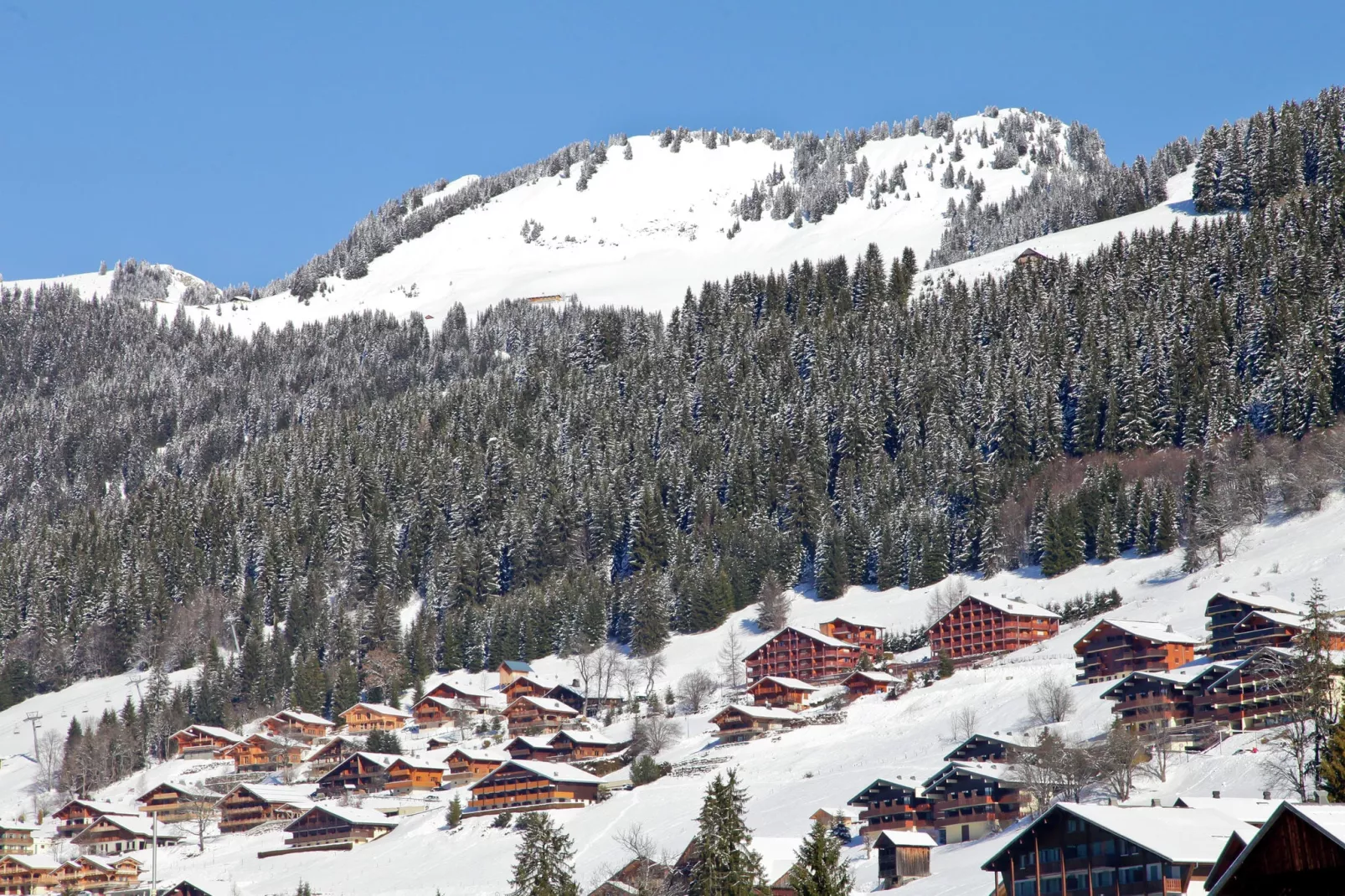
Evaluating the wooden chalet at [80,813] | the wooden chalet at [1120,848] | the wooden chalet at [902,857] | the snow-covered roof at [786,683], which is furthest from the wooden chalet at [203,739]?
the wooden chalet at [1120,848]

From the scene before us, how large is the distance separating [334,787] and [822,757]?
4018 centimetres

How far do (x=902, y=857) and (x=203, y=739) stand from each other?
8418 centimetres

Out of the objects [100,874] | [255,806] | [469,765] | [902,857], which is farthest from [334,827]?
[902,857]

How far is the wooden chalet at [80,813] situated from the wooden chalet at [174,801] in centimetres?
166

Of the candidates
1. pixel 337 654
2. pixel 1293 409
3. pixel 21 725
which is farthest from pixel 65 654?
pixel 1293 409

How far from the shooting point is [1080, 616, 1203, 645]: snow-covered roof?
10156cm

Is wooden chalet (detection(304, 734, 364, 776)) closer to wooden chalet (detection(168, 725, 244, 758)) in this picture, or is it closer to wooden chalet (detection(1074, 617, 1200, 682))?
wooden chalet (detection(168, 725, 244, 758))

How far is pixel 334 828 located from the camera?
109 metres

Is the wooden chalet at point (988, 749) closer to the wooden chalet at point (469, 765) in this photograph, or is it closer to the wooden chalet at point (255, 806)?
the wooden chalet at point (469, 765)

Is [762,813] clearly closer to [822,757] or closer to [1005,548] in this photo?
[822,757]

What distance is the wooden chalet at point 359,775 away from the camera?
121812mm

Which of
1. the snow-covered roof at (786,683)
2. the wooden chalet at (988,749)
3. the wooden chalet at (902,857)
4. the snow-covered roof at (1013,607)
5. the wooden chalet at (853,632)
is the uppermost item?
the snow-covered roof at (1013,607)

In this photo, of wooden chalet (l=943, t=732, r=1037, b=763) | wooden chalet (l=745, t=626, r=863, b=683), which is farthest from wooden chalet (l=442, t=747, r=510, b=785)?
wooden chalet (l=943, t=732, r=1037, b=763)

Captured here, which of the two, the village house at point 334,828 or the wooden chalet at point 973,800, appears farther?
the village house at point 334,828
